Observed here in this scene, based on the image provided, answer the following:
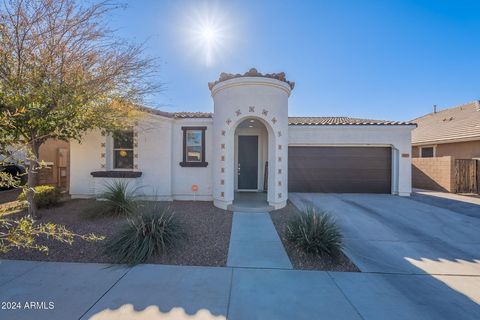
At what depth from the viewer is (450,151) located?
1382cm

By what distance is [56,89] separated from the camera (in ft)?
15.5

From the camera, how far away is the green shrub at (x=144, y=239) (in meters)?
3.88

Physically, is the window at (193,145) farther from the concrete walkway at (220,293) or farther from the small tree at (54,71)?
the concrete walkway at (220,293)

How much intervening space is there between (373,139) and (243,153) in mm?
6466

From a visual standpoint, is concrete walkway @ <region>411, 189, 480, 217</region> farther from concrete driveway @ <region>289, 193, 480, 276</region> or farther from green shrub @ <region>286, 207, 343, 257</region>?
green shrub @ <region>286, 207, 343, 257</region>

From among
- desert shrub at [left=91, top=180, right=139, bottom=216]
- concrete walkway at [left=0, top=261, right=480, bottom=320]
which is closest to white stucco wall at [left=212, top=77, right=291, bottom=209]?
desert shrub at [left=91, top=180, right=139, bottom=216]

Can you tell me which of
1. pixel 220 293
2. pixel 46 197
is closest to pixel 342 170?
pixel 220 293

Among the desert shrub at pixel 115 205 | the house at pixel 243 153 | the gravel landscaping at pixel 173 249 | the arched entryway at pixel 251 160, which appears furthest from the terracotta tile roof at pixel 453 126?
the desert shrub at pixel 115 205

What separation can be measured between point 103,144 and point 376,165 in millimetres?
12631

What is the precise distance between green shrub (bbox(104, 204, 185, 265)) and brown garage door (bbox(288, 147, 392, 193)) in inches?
290

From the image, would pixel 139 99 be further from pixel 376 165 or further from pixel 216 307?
pixel 376 165

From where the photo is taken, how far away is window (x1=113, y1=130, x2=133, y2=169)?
874cm

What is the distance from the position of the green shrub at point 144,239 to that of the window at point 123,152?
200 inches

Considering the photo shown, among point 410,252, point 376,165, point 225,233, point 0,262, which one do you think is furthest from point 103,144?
point 376,165
